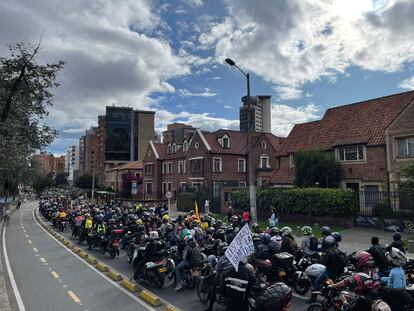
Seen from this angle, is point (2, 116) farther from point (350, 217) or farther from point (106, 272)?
point (350, 217)

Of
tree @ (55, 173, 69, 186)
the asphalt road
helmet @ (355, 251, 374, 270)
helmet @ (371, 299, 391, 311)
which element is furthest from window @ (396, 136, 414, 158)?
tree @ (55, 173, 69, 186)

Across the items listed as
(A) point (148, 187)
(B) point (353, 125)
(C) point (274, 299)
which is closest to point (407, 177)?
(B) point (353, 125)

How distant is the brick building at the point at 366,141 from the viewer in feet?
75.6

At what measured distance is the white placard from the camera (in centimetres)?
662

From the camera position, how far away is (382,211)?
70.1 feet

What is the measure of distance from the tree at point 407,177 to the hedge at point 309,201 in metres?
3.02

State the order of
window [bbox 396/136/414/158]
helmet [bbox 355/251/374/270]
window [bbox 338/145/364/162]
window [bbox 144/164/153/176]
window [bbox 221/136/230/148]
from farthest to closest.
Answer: window [bbox 144/164/153/176]
window [bbox 221/136/230/148]
window [bbox 338/145/364/162]
window [bbox 396/136/414/158]
helmet [bbox 355/251/374/270]

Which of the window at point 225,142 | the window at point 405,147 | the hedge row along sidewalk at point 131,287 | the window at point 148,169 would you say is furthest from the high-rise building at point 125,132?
the hedge row along sidewalk at point 131,287

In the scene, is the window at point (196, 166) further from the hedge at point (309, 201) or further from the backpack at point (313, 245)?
the backpack at point (313, 245)

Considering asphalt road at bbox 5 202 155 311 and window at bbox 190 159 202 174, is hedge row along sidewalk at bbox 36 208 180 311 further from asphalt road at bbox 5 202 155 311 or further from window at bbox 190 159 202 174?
window at bbox 190 159 202 174

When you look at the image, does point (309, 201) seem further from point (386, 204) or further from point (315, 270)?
point (315, 270)

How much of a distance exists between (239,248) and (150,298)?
12.3 ft

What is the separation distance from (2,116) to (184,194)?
24460mm

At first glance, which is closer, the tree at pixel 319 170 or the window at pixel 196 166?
the tree at pixel 319 170
